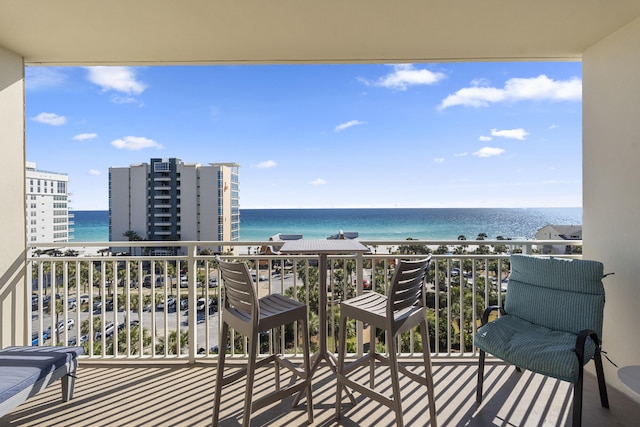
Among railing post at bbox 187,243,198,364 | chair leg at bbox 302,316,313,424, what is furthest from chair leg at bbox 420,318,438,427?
railing post at bbox 187,243,198,364

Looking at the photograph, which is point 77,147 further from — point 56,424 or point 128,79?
point 56,424

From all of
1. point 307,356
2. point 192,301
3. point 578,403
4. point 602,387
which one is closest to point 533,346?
point 578,403

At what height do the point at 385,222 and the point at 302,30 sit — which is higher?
the point at 302,30

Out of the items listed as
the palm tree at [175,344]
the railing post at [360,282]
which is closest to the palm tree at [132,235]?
the palm tree at [175,344]

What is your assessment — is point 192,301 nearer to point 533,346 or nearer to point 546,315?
point 533,346

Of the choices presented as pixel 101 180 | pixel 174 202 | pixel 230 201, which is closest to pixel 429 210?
pixel 230 201
